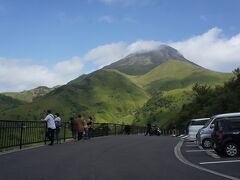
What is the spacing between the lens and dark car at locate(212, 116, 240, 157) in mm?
18766

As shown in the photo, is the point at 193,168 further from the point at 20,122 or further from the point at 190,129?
the point at 190,129

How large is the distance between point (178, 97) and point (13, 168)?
166 m

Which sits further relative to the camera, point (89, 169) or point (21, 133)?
point (21, 133)

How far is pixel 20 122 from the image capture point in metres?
21.2

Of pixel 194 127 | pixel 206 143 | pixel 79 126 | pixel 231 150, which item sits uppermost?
pixel 79 126

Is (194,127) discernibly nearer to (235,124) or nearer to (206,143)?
(206,143)

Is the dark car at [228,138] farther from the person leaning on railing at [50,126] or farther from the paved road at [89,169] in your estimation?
Result: the person leaning on railing at [50,126]

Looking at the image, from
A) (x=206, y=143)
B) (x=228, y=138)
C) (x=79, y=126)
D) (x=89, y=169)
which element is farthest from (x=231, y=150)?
(x=79, y=126)

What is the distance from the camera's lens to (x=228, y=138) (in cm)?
1878

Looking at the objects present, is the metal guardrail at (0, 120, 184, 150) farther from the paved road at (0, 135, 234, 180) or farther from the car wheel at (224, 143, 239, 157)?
the car wheel at (224, 143, 239, 157)

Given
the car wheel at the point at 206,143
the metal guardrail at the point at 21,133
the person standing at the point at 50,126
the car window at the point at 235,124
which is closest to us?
the car window at the point at 235,124

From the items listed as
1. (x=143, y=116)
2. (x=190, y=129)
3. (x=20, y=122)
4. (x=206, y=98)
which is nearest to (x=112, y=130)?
(x=190, y=129)

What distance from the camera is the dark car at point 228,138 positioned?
1877 centimetres

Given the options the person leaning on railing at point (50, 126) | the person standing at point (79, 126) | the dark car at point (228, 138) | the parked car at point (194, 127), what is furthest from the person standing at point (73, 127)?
the dark car at point (228, 138)
